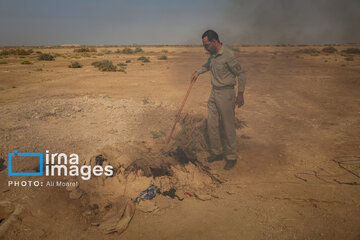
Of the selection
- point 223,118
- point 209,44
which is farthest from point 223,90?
point 209,44

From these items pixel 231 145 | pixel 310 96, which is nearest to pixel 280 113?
pixel 310 96

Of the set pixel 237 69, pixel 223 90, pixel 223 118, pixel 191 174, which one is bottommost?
pixel 191 174

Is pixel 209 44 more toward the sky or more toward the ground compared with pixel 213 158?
more toward the sky

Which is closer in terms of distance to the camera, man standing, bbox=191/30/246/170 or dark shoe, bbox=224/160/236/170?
man standing, bbox=191/30/246/170

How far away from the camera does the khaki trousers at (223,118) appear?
3.42 metres

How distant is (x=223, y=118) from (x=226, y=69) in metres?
0.74

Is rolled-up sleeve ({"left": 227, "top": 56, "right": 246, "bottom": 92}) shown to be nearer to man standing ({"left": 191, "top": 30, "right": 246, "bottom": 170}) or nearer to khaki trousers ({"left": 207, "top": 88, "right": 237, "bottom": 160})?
man standing ({"left": 191, "top": 30, "right": 246, "bottom": 170})

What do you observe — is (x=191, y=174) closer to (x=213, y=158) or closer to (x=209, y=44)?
(x=213, y=158)

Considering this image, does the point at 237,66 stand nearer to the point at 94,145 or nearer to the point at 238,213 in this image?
the point at 238,213

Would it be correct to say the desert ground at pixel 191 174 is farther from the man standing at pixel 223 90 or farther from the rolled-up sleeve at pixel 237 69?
the rolled-up sleeve at pixel 237 69

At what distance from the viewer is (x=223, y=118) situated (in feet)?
11.4

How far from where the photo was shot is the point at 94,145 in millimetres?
3785

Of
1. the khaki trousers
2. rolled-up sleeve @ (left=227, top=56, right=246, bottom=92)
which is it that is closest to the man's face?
rolled-up sleeve @ (left=227, top=56, right=246, bottom=92)

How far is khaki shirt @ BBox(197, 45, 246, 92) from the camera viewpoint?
10.5ft
